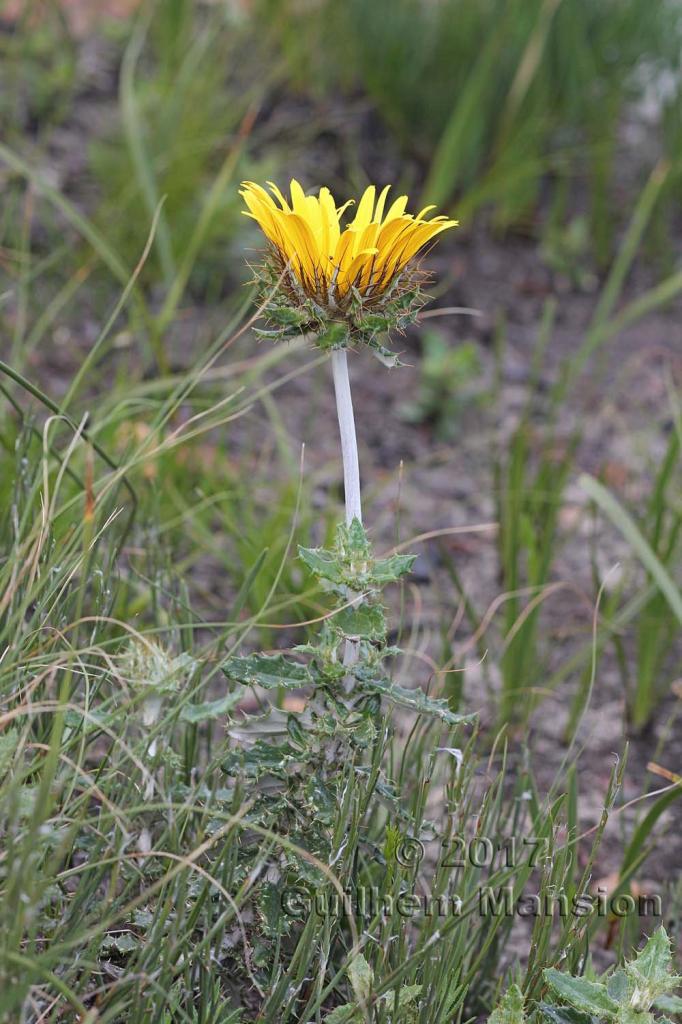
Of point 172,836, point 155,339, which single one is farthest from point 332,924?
point 155,339

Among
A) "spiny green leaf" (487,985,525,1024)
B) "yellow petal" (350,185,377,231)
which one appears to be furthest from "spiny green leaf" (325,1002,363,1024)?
"yellow petal" (350,185,377,231)

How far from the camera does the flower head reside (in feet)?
3.55

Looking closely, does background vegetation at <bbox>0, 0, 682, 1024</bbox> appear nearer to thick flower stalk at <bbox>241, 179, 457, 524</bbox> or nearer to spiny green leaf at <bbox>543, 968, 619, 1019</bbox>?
spiny green leaf at <bbox>543, 968, 619, 1019</bbox>

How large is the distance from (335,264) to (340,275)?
12 millimetres

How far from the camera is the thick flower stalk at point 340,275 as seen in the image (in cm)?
108

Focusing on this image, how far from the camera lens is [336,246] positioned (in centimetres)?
108

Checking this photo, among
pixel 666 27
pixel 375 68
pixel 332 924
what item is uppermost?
pixel 666 27

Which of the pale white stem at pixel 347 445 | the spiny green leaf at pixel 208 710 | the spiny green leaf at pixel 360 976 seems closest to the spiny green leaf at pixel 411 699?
the pale white stem at pixel 347 445

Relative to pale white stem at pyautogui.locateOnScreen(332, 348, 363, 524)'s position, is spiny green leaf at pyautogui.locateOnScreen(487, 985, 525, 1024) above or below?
below

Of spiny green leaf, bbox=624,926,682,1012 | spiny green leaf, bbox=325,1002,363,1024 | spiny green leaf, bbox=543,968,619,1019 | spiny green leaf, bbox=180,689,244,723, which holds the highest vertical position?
spiny green leaf, bbox=180,689,244,723

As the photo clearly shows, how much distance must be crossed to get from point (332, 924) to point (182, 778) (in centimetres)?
27

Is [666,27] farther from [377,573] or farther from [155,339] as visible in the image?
[377,573]

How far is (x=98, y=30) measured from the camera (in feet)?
12.1

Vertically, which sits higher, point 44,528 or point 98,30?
point 98,30
